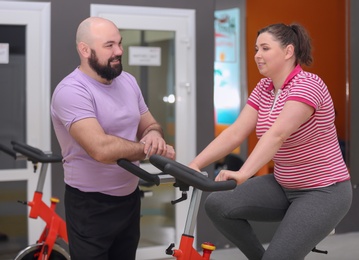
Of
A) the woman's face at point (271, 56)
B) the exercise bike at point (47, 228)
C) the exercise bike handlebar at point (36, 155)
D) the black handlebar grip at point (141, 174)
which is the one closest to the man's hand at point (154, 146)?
the black handlebar grip at point (141, 174)

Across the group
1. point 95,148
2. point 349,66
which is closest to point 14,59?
point 95,148

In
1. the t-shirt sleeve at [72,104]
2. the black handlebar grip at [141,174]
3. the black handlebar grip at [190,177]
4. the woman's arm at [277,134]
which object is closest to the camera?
the black handlebar grip at [190,177]

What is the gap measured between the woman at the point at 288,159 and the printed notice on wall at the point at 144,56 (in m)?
2.11

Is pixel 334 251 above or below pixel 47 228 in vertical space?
below

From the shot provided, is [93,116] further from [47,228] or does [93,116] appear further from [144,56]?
[144,56]

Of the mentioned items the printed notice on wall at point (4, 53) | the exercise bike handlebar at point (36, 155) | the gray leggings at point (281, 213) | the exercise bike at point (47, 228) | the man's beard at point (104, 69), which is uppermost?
the printed notice on wall at point (4, 53)

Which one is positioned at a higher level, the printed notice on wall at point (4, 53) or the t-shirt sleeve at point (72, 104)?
the printed notice on wall at point (4, 53)

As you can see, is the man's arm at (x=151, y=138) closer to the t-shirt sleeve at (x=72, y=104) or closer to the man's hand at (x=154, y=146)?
the man's hand at (x=154, y=146)

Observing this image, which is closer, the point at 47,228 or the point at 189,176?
the point at 189,176

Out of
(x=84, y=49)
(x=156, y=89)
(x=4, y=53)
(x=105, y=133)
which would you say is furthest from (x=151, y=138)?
(x=156, y=89)

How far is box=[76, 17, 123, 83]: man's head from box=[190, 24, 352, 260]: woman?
504 mm

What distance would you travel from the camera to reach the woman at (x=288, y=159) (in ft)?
7.68

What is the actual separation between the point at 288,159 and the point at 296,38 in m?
0.50

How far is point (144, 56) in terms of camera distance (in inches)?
184
